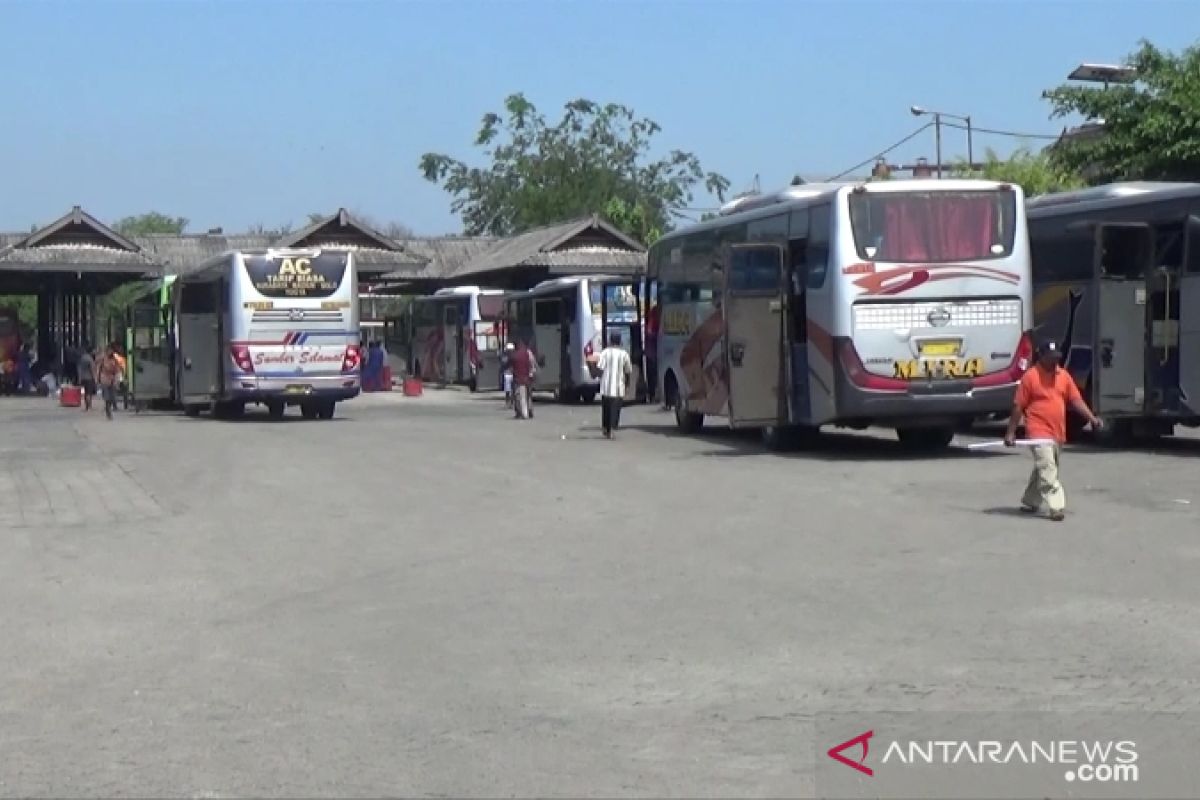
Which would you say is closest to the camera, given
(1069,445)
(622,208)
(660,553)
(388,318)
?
(660,553)

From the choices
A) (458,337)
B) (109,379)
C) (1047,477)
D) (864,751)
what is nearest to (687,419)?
(1047,477)

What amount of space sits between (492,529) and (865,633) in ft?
19.4

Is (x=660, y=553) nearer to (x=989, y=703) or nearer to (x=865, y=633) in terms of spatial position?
(x=865, y=633)

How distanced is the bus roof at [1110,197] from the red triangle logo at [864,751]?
51.1ft

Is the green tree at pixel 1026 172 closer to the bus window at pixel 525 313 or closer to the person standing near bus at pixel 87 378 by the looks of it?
the bus window at pixel 525 313

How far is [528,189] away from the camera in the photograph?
295 feet

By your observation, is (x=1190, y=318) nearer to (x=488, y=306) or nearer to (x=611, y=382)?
Answer: (x=611, y=382)

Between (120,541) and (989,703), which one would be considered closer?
(989,703)

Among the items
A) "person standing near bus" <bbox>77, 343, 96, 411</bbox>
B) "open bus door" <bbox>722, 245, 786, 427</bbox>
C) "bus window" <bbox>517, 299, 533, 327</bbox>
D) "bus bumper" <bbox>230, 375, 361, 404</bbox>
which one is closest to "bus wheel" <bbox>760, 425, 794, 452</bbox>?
"open bus door" <bbox>722, 245, 786, 427</bbox>

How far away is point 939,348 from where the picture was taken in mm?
21578

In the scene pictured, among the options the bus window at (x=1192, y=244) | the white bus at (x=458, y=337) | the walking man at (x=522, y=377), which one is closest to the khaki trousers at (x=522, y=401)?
the walking man at (x=522, y=377)

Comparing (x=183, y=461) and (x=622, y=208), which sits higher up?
(x=622, y=208)

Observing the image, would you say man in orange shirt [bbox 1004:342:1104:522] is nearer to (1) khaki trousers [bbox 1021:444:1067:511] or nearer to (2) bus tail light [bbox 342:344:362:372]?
(1) khaki trousers [bbox 1021:444:1067:511]

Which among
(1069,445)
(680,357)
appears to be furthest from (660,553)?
(680,357)
